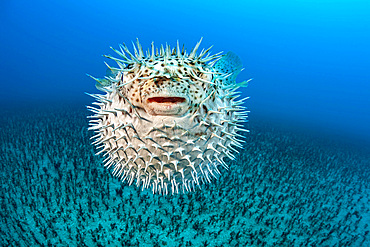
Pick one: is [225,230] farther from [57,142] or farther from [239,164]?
[57,142]

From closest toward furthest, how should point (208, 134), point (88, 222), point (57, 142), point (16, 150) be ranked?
point (208, 134) < point (88, 222) < point (16, 150) < point (57, 142)

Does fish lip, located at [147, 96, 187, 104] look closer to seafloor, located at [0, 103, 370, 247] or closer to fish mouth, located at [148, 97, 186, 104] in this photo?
fish mouth, located at [148, 97, 186, 104]

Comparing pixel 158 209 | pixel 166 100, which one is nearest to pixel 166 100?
pixel 166 100

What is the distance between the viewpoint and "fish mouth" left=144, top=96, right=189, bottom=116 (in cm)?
91

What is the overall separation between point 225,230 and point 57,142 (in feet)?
23.4

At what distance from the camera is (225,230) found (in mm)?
3945

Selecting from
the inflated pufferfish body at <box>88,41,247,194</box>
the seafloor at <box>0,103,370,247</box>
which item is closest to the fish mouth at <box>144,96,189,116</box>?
the inflated pufferfish body at <box>88,41,247,194</box>

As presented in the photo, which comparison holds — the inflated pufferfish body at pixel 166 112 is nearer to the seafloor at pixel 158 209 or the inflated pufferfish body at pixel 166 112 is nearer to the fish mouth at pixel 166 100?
the fish mouth at pixel 166 100

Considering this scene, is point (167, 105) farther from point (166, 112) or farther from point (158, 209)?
point (158, 209)

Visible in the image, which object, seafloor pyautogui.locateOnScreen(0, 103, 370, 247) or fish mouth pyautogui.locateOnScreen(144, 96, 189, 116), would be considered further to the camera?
seafloor pyautogui.locateOnScreen(0, 103, 370, 247)

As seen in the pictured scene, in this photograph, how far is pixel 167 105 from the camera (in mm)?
908

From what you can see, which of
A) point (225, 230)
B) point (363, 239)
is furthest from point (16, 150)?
point (363, 239)

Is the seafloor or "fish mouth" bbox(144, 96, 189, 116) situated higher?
"fish mouth" bbox(144, 96, 189, 116)

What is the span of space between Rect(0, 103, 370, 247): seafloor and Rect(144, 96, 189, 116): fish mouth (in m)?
3.38
